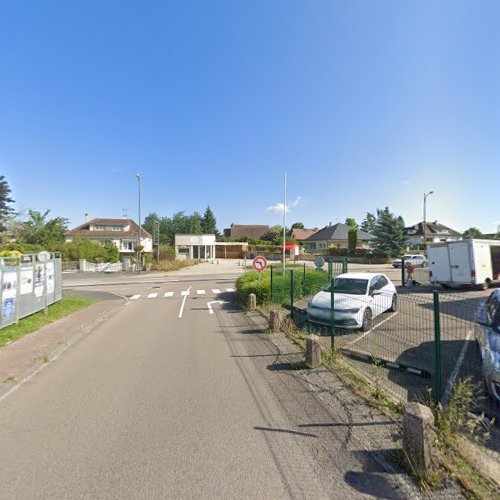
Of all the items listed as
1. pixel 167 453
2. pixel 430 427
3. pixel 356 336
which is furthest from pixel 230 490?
pixel 356 336

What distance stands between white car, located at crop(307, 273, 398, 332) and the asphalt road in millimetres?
2243

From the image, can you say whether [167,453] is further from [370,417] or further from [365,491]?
[370,417]

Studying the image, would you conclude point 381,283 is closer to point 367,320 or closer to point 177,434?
point 367,320

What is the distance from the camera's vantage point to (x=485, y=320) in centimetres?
480

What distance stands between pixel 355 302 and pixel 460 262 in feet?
33.2

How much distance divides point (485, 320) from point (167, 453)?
5117 mm

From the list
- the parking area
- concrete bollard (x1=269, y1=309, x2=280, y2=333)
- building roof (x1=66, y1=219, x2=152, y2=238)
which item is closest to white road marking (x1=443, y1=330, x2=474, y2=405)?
the parking area

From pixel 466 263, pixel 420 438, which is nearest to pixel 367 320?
pixel 420 438

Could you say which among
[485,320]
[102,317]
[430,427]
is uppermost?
[485,320]

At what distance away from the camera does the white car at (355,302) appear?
25.2 ft

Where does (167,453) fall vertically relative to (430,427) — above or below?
below

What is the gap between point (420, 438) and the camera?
276 centimetres

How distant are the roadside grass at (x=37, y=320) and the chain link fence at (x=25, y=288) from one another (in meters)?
0.19

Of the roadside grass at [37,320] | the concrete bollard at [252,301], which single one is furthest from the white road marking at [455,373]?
the roadside grass at [37,320]
